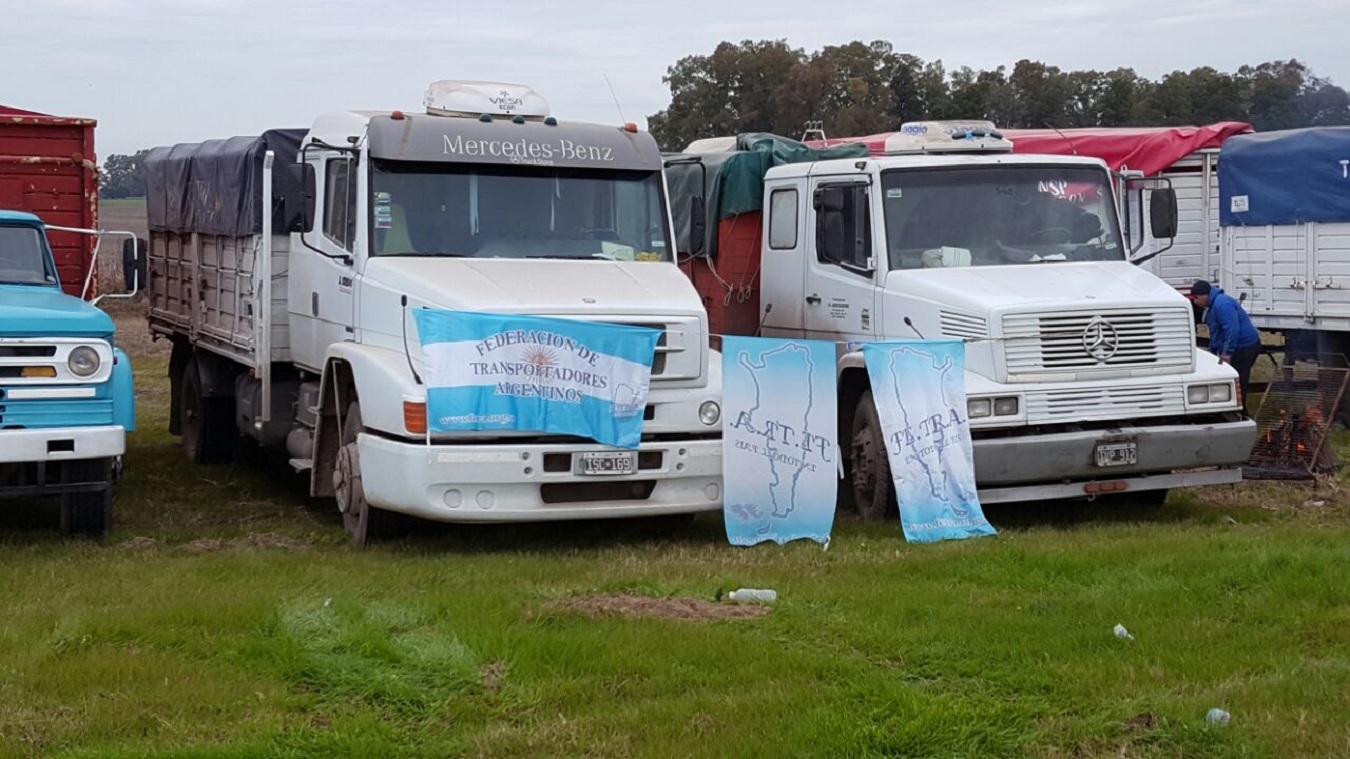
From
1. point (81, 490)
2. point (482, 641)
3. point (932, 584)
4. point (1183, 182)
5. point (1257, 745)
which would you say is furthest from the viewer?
point (1183, 182)

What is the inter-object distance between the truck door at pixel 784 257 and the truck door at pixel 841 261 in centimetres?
15

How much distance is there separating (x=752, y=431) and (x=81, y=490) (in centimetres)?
400

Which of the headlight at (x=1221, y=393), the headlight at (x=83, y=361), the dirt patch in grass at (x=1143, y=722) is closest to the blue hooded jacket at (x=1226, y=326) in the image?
the headlight at (x=1221, y=393)

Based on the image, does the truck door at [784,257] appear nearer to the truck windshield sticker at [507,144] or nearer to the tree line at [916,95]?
the truck windshield sticker at [507,144]

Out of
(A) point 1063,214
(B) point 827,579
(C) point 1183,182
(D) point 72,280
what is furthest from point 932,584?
(C) point 1183,182

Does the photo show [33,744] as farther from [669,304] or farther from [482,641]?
→ [669,304]

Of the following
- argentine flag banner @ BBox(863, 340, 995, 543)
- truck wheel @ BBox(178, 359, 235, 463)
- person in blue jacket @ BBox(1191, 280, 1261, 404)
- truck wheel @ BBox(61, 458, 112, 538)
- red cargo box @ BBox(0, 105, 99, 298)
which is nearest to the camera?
truck wheel @ BBox(61, 458, 112, 538)

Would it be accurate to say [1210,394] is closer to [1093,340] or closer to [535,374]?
[1093,340]

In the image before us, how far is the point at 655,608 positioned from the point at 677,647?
82 centimetres

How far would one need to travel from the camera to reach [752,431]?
1033cm

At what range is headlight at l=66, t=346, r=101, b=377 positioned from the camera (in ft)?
31.8

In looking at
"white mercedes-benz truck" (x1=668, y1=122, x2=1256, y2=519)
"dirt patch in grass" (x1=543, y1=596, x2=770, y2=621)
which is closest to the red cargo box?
"white mercedes-benz truck" (x1=668, y1=122, x2=1256, y2=519)

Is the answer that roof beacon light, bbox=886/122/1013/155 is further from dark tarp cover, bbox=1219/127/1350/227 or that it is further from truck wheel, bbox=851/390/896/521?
dark tarp cover, bbox=1219/127/1350/227

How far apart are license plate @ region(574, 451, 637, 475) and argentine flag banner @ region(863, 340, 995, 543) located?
5.94 ft
